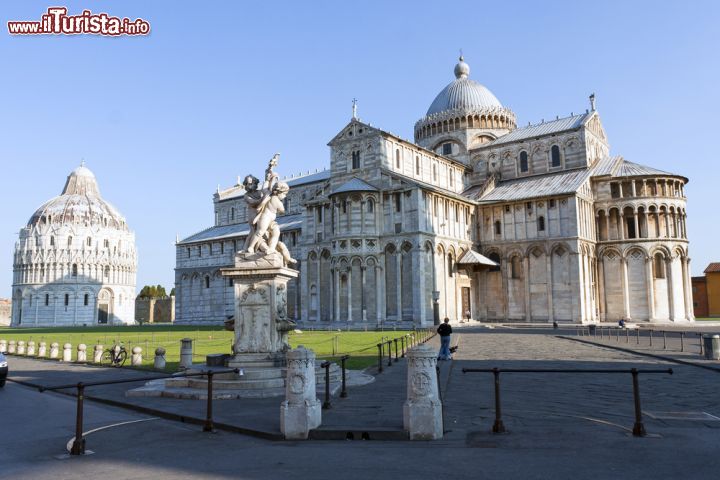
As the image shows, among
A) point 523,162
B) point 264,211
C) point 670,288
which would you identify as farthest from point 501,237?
point 264,211

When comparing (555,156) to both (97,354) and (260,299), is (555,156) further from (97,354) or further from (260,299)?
(260,299)

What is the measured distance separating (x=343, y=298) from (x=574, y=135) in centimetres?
2503

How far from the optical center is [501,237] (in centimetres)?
4925

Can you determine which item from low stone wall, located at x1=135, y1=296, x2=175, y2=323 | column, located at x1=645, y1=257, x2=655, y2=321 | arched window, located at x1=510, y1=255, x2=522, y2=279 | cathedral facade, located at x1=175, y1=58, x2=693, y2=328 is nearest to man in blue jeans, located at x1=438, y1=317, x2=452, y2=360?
cathedral facade, located at x1=175, y1=58, x2=693, y2=328

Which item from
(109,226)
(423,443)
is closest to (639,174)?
(423,443)

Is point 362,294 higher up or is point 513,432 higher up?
point 362,294

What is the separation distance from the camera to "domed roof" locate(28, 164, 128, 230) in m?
109

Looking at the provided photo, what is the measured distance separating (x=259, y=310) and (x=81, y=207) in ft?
361

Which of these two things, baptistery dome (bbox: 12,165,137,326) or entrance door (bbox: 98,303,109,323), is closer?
baptistery dome (bbox: 12,165,137,326)

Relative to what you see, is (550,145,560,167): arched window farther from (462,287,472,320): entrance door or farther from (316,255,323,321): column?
(316,255,323,321): column

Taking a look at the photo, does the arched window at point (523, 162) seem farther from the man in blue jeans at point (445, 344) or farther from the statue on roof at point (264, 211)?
the statue on roof at point (264, 211)

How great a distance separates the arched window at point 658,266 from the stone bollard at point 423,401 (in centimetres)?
4483

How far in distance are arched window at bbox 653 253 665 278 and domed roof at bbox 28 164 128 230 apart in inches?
3862

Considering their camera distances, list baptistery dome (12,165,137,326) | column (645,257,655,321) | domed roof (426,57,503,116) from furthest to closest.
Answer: baptistery dome (12,165,137,326) < domed roof (426,57,503,116) < column (645,257,655,321)
